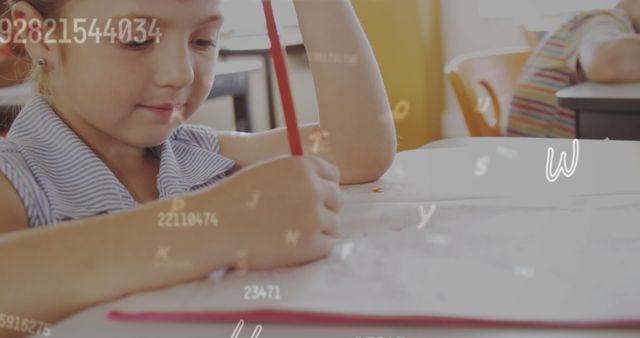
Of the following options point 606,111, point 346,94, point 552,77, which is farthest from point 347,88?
point 552,77

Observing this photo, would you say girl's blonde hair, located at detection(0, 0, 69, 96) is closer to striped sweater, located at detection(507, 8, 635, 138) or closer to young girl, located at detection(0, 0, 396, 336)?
young girl, located at detection(0, 0, 396, 336)

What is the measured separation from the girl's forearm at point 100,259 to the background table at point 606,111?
0.53 m

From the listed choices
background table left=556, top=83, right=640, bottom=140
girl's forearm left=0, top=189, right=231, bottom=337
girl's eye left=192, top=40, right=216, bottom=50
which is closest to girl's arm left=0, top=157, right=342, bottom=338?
girl's forearm left=0, top=189, right=231, bottom=337

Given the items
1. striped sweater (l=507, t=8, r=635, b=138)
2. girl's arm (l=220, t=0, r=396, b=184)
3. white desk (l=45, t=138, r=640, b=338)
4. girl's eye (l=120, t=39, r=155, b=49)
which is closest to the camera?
white desk (l=45, t=138, r=640, b=338)

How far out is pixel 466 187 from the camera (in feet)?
1.26

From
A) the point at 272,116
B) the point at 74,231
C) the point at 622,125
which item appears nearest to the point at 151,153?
the point at 74,231

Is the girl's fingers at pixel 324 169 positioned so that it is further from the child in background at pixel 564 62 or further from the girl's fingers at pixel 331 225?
the child in background at pixel 564 62

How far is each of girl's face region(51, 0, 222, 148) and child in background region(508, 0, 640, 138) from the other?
1.99 ft

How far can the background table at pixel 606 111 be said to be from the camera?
25.5 inches

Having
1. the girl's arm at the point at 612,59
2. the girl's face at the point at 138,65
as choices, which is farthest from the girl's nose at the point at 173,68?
the girl's arm at the point at 612,59

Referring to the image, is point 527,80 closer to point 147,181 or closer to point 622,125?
point 622,125

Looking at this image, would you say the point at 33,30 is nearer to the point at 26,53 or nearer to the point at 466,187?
the point at 26,53

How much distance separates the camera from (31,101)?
0.40 m

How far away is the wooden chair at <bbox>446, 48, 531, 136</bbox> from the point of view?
0.80 meters
